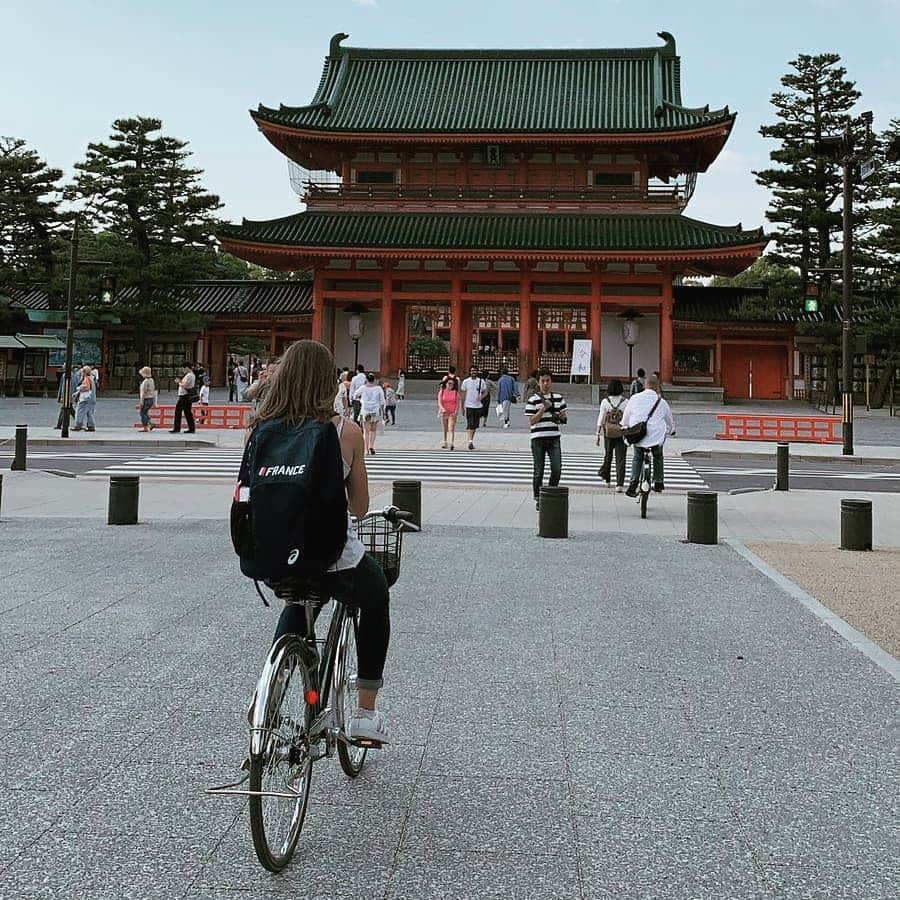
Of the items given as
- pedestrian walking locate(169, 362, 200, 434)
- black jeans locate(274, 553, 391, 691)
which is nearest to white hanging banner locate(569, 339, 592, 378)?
pedestrian walking locate(169, 362, 200, 434)

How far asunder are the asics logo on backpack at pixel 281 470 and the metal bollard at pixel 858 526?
8.16 meters

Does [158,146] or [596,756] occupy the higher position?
[158,146]

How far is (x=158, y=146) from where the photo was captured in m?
38.8

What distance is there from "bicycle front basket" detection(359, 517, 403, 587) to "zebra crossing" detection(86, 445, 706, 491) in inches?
471

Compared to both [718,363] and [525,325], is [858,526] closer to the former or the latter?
[525,325]

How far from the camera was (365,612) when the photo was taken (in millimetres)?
3506

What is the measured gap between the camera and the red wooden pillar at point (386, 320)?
35.8 metres

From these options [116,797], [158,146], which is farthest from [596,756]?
[158,146]

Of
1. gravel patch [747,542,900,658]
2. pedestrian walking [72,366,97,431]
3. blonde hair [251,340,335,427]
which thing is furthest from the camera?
pedestrian walking [72,366,97,431]

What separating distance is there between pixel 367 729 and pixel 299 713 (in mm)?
405

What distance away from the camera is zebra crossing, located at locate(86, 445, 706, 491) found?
16422 mm

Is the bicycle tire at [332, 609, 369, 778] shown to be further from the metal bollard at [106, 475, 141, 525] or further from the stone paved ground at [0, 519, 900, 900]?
the metal bollard at [106, 475, 141, 525]

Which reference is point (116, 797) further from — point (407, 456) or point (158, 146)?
point (158, 146)

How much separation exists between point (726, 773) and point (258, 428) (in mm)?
2347
